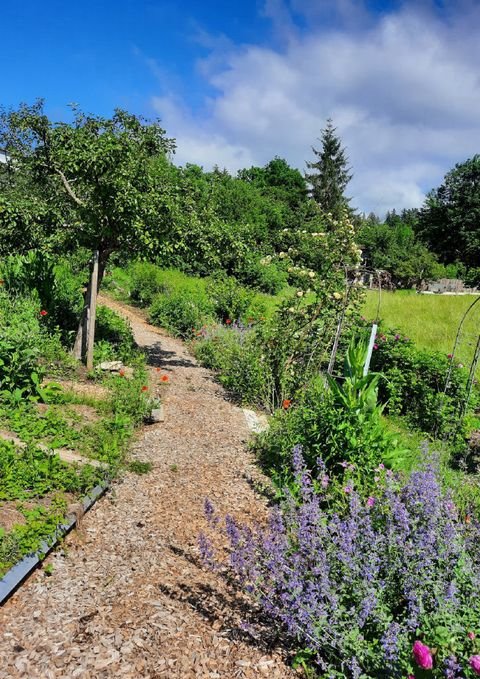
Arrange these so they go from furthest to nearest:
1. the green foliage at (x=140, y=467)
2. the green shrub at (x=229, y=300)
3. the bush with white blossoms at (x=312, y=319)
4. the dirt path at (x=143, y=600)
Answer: the green shrub at (x=229, y=300), the bush with white blossoms at (x=312, y=319), the green foliage at (x=140, y=467), the dirt path at (x=143, y=600)

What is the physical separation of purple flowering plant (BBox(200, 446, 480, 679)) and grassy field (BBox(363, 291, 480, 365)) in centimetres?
727

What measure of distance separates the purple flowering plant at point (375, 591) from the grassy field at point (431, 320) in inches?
286

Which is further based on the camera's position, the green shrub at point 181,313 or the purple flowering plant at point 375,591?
the green shrub at point 181,313

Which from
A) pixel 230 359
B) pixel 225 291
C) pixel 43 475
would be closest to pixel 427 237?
pixel 225 291

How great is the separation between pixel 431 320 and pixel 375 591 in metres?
12.6

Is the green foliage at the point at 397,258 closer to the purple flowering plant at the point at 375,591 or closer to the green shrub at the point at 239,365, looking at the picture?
the green shrub at the point at 239,365

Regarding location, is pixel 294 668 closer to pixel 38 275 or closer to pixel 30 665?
pixel 30 665

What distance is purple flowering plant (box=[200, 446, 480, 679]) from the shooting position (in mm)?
2021

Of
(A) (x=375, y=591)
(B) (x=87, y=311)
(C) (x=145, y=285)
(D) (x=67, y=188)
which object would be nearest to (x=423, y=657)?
(A) (x=375, y=591)

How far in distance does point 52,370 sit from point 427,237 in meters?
49.8

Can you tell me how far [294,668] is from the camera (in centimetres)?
235

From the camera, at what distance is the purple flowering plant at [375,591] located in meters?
2.02

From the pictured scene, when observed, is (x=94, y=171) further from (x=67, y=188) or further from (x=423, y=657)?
(x=423, y=657)

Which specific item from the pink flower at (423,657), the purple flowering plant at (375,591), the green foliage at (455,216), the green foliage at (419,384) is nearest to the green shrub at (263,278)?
the green foliage at (419,384)
